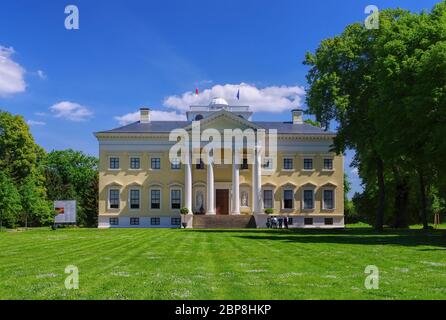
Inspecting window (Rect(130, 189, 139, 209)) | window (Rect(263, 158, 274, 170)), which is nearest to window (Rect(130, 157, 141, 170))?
window (Rect(130, 189, 139, 209))

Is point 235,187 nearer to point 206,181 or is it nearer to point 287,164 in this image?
point 206,181

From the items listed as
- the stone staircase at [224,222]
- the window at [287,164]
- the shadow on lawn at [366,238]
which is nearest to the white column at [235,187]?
the stone staircase at [224,222]

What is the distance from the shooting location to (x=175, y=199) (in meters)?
60.0

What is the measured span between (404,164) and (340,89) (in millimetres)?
7948

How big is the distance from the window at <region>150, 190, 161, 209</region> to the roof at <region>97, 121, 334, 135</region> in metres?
6.68

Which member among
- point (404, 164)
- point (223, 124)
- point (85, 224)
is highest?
point (223, 124)

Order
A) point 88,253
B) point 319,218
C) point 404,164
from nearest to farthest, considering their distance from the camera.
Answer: point 88,253
point 404,164
point 319,218

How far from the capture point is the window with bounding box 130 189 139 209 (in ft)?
196

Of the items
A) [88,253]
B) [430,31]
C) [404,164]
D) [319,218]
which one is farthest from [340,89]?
[88,253]

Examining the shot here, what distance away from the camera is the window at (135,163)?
59.7 m

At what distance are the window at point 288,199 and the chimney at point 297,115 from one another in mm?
8965

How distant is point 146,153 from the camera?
5969 centimetres

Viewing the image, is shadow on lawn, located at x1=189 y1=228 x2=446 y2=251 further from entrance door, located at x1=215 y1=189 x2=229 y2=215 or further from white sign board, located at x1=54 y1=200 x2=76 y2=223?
entrance door, located at x1=215 y1=189 x2=229 y2=215

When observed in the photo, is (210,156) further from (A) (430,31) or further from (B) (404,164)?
(A) (430,31)
